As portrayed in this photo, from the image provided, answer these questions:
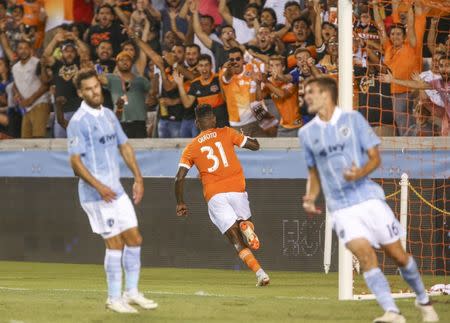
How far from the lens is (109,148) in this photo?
386 inches

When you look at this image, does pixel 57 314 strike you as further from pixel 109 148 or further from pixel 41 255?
pixel 41 255

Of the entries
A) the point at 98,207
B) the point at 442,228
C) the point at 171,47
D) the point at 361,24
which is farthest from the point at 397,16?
the point at 98,207

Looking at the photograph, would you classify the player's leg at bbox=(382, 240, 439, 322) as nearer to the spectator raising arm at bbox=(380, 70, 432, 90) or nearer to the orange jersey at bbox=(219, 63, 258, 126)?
the spectator raising arm at bbox=(380, 70, 432, 90)

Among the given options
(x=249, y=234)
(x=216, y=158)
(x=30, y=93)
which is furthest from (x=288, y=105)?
(x=30, y=93)

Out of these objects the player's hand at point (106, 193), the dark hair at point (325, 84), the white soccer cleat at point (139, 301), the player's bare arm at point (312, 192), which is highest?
the dark hair at point (325, 84)

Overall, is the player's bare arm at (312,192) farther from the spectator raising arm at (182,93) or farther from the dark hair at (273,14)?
the spectator raising arm at (182,93)

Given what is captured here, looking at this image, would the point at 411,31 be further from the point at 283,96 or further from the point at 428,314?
the point at 428,314

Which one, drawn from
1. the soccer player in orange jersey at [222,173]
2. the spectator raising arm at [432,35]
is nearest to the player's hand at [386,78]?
the spectator raising arm at [432,35]

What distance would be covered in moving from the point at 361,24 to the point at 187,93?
13.5 ft

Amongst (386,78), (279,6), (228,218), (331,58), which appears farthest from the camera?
(279,6)

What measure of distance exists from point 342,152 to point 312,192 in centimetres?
39

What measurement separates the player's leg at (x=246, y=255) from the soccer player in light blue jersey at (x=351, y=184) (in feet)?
17.1

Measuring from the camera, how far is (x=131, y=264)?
388 inches

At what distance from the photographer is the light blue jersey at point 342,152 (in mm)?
8664
